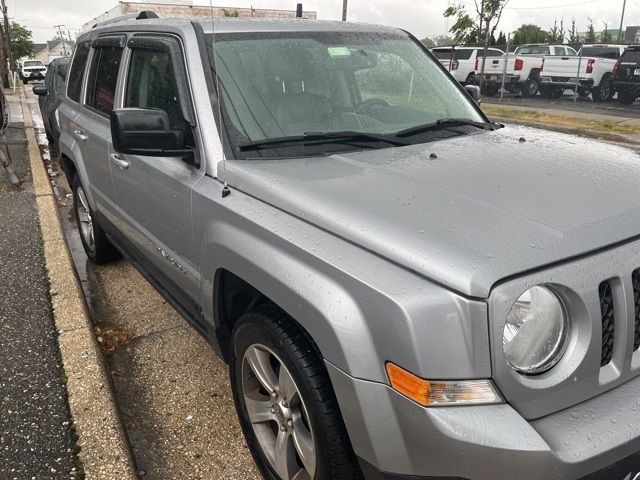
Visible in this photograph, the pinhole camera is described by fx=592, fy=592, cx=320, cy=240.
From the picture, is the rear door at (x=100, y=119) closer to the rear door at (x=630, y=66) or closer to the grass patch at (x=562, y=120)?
the grass patch at (x=562, y=120)

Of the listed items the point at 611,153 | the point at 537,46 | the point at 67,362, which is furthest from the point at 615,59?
the point at 67,362

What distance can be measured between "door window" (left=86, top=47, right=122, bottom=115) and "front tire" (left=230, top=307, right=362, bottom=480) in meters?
2.12

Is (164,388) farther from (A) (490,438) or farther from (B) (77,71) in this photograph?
(B) (77,71)

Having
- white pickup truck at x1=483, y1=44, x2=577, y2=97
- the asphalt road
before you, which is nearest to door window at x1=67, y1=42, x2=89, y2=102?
the asphalt road

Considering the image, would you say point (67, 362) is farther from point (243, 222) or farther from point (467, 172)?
point (467, 172)

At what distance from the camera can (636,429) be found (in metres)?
1.67

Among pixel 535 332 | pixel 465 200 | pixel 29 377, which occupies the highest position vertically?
pixel 465 200

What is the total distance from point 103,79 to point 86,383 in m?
2.07

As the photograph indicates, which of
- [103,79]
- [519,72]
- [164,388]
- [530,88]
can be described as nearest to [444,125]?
[164,388]

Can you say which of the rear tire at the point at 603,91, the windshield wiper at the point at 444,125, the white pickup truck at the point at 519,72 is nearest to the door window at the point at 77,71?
the windshield wiper at the point at 444,125

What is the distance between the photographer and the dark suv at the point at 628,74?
16.7 metres

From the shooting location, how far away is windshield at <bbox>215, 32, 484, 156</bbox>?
267 cm

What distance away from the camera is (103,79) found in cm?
398

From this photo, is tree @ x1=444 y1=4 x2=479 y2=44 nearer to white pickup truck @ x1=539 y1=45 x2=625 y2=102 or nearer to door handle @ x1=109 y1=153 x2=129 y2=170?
white pickup truck @ x1=539 y1=45 x2=625 y2=102
